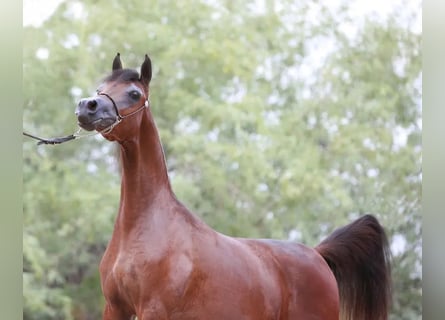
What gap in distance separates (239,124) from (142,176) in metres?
0.69

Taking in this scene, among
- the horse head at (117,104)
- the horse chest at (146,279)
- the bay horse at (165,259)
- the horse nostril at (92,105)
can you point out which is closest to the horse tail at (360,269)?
the bay horse at (165,259)

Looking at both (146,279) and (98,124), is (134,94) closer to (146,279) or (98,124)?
(98,124)

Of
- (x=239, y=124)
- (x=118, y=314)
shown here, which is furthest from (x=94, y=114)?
(x=239, y=124)

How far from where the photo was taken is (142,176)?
2305 mm

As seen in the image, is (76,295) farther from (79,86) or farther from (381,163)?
(381,163)

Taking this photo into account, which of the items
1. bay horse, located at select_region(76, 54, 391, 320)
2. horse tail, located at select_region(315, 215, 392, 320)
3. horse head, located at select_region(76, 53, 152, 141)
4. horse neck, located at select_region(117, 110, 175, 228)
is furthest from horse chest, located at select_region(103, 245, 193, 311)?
horse tail, located at select_region(315, 215, 392, 320)

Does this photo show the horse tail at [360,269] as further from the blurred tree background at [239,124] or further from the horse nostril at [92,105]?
the horse nostril at [92,105]

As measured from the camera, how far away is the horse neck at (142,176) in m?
2.30

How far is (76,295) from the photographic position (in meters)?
2.69

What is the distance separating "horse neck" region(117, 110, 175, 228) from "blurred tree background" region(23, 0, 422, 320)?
0.81 ft

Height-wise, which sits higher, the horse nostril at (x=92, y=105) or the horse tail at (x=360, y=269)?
the horse nostril at (x=92, y=105)

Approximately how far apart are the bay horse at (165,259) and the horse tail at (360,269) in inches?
3.7

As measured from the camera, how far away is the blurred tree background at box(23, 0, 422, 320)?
269cm

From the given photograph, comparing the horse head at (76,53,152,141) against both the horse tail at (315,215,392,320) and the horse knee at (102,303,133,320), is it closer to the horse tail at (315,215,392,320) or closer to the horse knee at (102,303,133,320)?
the horse knee at (102,303,133,320)
